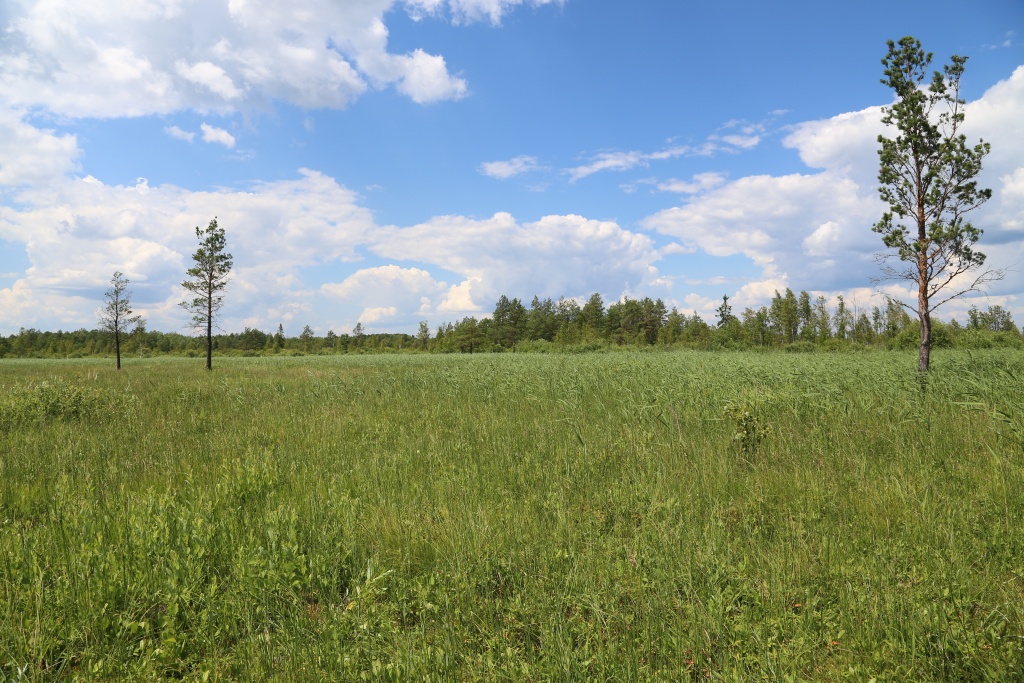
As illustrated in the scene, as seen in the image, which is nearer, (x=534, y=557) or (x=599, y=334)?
(x=534, y=557)

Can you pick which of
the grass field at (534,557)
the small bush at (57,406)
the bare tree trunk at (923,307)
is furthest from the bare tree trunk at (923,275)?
the small bush at (57,406)

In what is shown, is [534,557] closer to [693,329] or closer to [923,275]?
[923,275]

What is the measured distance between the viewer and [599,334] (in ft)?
254

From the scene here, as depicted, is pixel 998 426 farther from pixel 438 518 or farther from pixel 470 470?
pixel 438 518

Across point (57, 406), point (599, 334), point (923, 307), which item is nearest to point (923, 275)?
point (923, 307)

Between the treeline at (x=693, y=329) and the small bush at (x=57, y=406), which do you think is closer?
the small bush at (x=57, y=406)

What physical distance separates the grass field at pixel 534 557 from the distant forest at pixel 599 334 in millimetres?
51651

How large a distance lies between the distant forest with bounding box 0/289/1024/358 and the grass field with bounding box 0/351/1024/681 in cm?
5165

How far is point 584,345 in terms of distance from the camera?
58.8m

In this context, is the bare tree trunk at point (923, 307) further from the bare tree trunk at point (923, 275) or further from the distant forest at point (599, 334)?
the distant forest at point (599, 334)

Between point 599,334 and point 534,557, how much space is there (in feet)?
247

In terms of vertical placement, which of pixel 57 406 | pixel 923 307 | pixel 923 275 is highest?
pixel 923 275

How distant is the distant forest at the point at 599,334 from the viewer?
61031 mm

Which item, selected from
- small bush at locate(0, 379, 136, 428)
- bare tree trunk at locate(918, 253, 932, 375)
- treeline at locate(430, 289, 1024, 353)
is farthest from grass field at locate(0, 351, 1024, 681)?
treeline at locate(430, 289, 1024, 353)
